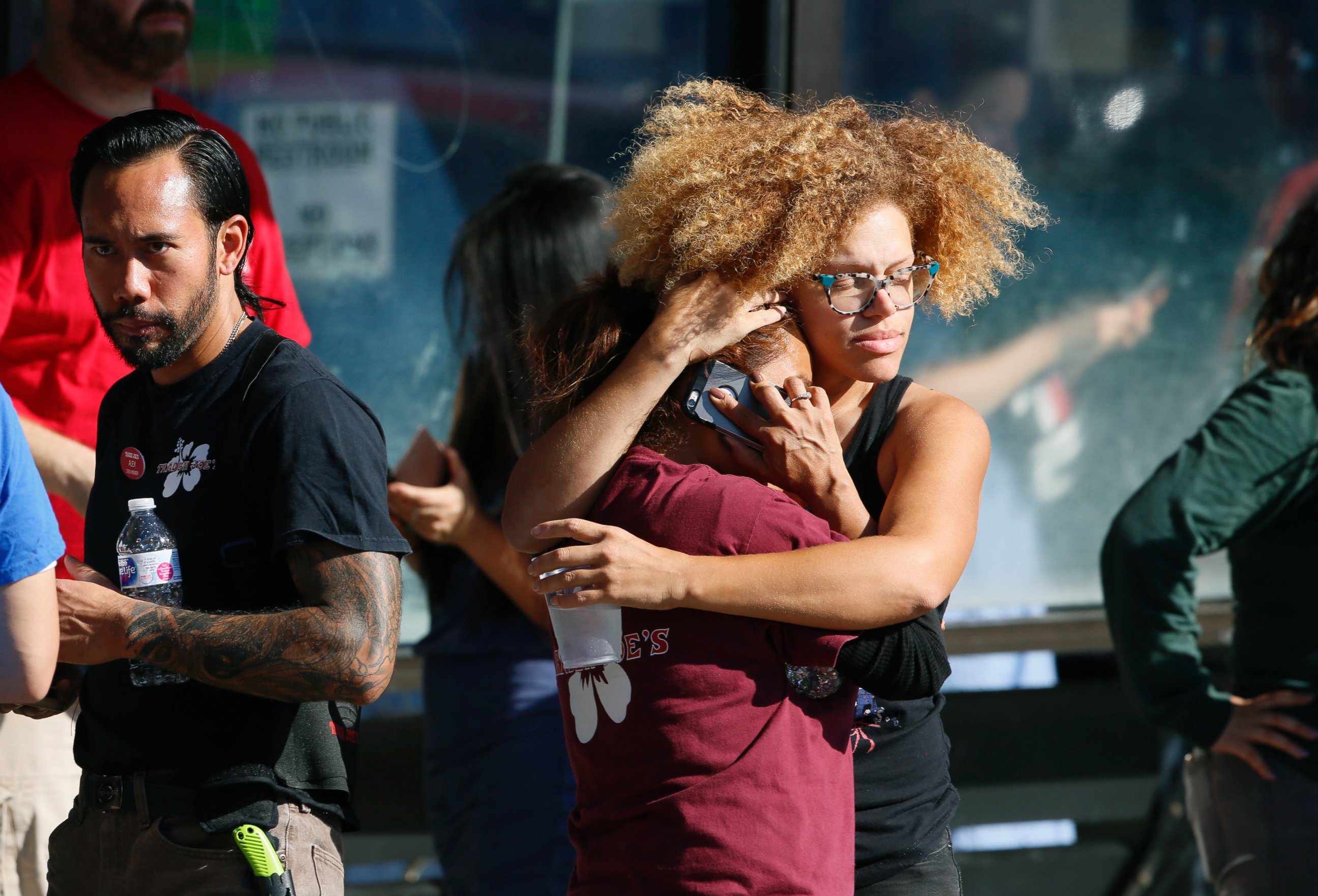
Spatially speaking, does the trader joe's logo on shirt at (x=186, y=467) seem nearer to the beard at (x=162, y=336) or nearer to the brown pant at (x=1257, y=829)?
the beard at (x=162, y=336)

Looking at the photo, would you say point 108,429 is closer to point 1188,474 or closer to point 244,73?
point 1188,474

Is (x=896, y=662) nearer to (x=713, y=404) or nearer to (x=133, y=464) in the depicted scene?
(x=713, y=404)

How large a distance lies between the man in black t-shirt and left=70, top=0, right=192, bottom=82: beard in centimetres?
95

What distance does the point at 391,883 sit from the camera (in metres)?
4.17

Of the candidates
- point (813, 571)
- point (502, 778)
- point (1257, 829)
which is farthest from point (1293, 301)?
point (502, 778)

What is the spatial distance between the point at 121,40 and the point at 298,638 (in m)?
1.68

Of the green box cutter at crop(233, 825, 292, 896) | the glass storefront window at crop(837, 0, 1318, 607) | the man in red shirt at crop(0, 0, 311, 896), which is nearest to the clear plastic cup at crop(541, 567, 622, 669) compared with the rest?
the green box cutter at crop(233, 825, 292, 896)

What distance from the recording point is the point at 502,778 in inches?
108

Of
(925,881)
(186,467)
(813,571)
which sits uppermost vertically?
(186,467)

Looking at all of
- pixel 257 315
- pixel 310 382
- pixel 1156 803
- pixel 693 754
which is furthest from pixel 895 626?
pixel 1156 803

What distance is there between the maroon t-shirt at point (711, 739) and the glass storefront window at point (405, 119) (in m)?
2.48

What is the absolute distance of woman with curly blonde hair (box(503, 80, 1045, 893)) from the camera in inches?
69.7

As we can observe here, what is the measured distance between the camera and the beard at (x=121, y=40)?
9.07 feet

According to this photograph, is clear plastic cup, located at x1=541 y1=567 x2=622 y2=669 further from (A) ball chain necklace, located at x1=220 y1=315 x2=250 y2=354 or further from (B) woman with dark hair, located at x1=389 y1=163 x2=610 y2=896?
(B) woman with dark hair, located at x1=389 y1=163 x2=610 y2=896
